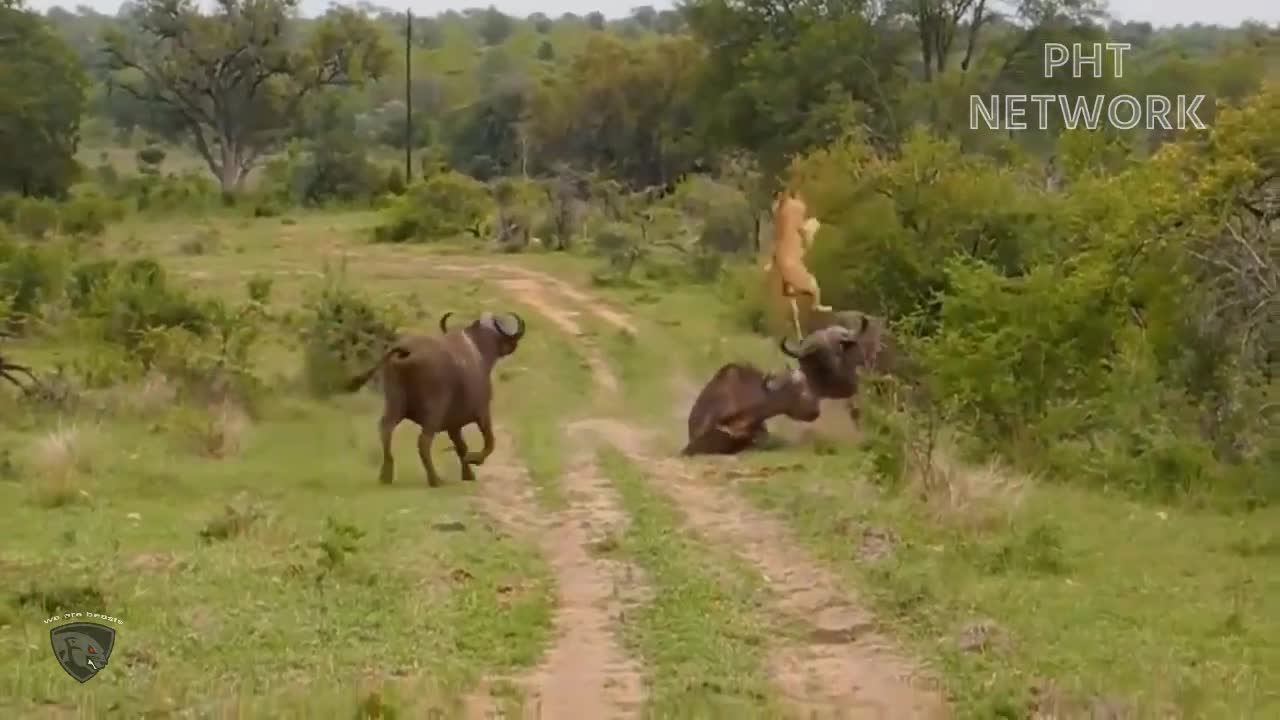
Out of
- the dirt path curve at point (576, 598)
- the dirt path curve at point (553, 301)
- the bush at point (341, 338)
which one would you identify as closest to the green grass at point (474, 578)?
the dirt path curve at point (576, 598)

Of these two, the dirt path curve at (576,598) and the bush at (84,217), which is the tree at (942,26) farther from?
the dirt path curve at (576,598)

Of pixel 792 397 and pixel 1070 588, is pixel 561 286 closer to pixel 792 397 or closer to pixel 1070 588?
pixel 792 397

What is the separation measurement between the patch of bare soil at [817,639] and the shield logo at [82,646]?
9.21 feet

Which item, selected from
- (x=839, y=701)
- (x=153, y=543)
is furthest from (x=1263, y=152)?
(x=153, y=543)

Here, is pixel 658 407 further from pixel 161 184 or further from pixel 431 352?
pixel 161 184

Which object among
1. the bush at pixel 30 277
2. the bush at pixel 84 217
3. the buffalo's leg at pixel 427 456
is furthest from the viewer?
the bush at pixel 84 217

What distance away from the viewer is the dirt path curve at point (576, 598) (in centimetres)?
682

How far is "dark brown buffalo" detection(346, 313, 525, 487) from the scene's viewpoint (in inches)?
479

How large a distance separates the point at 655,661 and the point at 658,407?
10.6 meters

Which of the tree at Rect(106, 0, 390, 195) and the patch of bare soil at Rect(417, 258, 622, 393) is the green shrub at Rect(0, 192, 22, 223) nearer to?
the patch of bare soil at Rect(417, 258, 622, 393)

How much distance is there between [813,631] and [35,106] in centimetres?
3894

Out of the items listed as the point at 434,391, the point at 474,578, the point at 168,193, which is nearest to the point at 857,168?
the point at 434,391

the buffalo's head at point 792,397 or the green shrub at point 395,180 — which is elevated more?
the green shrub at point 395,180

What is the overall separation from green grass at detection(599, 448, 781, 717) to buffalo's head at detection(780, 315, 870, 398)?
4.41 m
